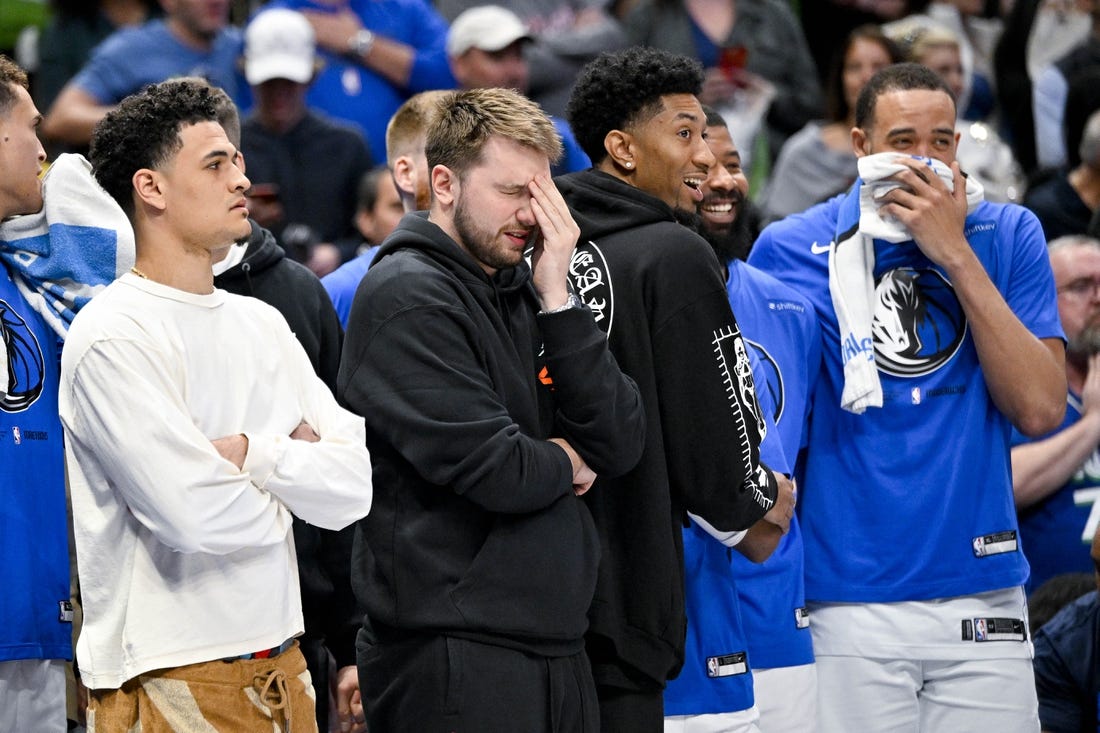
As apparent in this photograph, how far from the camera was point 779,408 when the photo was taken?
4.48m

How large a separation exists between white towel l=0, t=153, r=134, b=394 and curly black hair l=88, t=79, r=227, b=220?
0.20 meters

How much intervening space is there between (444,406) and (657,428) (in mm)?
664

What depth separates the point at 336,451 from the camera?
10.9ft

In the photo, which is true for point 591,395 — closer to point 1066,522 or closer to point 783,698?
point 783,698

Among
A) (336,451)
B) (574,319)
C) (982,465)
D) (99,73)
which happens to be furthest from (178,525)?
(99,73)

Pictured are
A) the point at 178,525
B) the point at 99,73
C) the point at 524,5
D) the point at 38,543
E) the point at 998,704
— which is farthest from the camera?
the point at 524,5

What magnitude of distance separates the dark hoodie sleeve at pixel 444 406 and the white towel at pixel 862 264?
1.35 metres

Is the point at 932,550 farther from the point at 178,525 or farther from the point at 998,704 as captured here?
the point at 178,525

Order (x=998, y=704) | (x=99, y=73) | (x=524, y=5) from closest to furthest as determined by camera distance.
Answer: (x=998, y=704) < (x=99, y=73) < (x=524, y=5)

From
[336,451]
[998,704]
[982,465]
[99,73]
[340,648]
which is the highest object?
[99,73]

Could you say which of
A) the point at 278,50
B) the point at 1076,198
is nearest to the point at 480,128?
the point at 278,50

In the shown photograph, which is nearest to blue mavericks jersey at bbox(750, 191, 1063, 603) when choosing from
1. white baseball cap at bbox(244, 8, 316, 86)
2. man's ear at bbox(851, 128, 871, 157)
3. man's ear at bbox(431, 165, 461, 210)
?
man's ear at bbox(851, 128, 871, 157)

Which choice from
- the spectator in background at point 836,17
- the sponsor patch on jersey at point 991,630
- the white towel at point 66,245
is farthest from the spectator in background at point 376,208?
the spectator in background at point 836,17

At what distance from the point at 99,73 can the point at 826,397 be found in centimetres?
460
